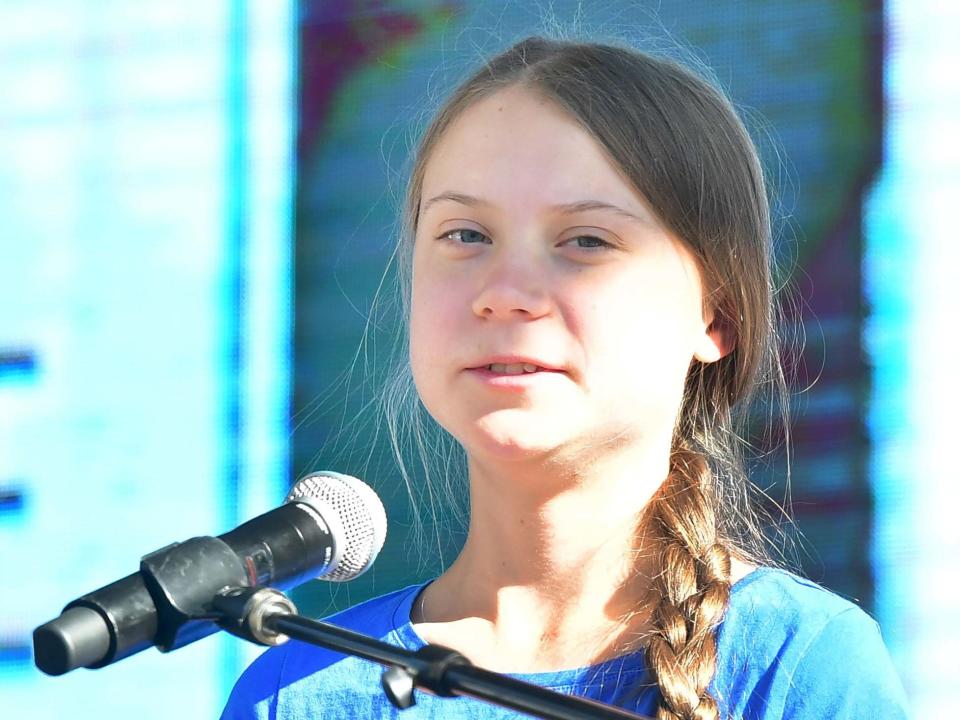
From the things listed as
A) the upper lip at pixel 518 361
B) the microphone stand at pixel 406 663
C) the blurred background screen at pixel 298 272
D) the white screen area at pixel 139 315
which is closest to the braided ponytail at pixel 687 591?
the upper lip at pixel 518 361

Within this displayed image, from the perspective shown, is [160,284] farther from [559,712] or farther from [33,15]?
[559,712]

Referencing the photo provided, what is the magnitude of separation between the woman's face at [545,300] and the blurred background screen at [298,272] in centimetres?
63

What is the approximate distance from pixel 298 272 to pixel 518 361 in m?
1.18

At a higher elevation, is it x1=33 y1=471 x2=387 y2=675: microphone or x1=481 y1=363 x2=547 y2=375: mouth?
x1=481 y1=363 x2=547 y2=375: mouth

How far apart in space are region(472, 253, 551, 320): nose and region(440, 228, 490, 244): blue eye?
73 mm

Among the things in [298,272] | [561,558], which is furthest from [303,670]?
[298,272]

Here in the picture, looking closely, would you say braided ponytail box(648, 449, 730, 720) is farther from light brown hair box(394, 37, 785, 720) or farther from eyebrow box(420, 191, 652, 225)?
eyebrow box(420, 191, 652, 225)

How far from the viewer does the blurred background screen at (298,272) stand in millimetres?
1977

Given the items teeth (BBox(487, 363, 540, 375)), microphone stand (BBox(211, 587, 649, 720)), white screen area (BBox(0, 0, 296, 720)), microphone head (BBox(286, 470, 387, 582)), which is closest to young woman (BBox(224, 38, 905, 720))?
teeth (BBox(487, 363, 540, 375))

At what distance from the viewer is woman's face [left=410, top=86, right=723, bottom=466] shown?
131 centimetres

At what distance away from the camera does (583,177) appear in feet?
4.54

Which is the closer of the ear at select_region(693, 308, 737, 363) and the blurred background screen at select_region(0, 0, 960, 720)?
the ear at select_region(693, 308, 737, 363)

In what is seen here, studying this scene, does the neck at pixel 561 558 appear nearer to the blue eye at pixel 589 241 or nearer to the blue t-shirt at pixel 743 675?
the blue t-shirt at pixel 743 675

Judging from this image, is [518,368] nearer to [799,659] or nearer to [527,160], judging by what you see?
[527,160]
